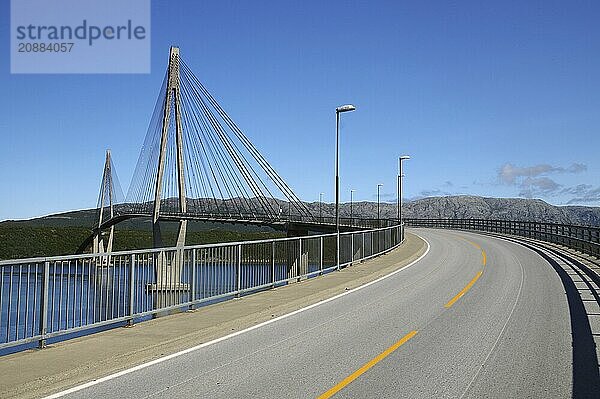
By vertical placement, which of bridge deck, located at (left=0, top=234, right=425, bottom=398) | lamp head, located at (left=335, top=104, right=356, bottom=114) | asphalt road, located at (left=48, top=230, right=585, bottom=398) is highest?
lamp head, located at (left=335, top=104, right=356, bottom=114)

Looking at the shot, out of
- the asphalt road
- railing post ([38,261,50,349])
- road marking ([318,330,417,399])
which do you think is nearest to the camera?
road marking ([318,330,417,399])

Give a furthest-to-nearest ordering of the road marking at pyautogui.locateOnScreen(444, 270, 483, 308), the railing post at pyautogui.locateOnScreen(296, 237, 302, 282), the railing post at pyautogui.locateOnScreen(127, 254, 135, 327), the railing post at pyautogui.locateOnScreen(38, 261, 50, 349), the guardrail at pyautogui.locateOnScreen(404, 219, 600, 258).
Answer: the guardrail at pyautogui.locateOnScreen(404, 219, 600, 258) → the railing post at pyautogui.locateOnScreen(296, 237, 302, 282) → the road marking at pyautogui.locateOnScreen(444, 270, 483, 308) → the railing post at pyautogui.locateOnScreen(127, 254, 135, 327) → the railing post at pyautogui.locateOnScreen(38, 261, 50, 349)

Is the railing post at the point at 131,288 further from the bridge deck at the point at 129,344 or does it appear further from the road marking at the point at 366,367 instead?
the road marking at the point at 366,367

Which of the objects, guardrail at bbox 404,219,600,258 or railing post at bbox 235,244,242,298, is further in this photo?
guardrail at bbox 404,219,600,258

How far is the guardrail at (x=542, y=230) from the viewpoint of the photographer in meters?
31.3

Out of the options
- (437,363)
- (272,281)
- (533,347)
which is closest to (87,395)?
(437,363)

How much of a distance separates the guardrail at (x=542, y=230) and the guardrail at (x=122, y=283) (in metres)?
16.3

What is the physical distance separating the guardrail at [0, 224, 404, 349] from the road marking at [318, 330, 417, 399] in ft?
13.6

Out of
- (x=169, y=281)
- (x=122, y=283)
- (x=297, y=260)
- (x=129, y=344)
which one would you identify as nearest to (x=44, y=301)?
(x=129, y=344)

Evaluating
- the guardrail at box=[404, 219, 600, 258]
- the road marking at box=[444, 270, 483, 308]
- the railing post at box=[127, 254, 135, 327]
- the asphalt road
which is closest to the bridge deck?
the railing post at box=[127, 254, 135, 327]

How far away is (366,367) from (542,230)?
43.4 metres

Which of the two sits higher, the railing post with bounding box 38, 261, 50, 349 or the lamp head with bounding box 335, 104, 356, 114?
the lamp head with bounding box 335, 104, 356, 114

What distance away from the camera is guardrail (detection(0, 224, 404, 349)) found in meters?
9.88

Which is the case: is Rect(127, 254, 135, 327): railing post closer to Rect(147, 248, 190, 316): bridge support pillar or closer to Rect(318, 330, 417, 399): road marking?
Rect(147, 248, 190, 316): bridge support pillar
